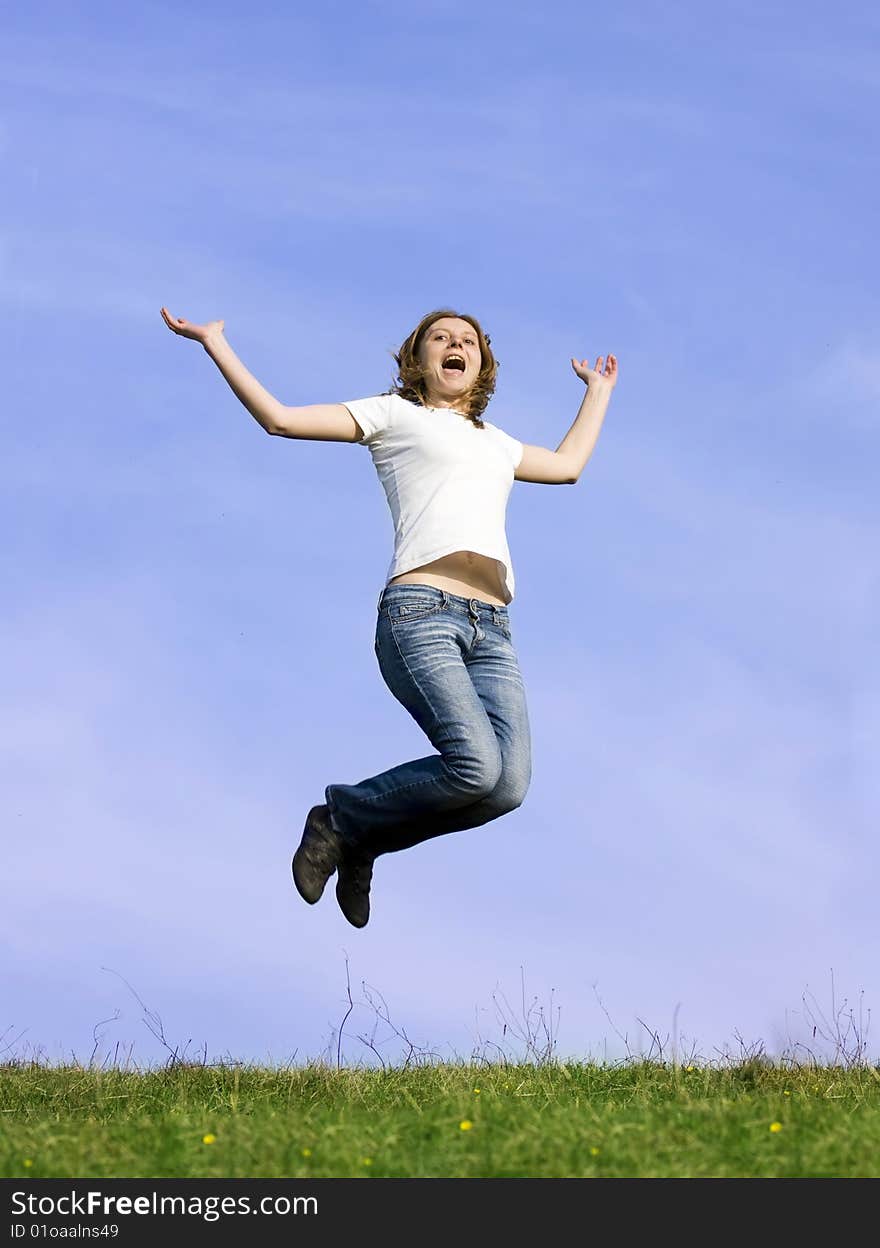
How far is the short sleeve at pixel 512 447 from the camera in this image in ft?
26.7

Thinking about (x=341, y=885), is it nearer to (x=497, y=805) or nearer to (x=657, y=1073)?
(x=497, y=805)

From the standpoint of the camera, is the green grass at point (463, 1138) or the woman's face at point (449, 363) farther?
the woman's face at point (449, 363)

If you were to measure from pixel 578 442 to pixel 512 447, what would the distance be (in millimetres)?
580

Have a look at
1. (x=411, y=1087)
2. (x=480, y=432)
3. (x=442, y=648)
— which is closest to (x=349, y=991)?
(x=411, y=1087)

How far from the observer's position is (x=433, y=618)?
24.5 feet

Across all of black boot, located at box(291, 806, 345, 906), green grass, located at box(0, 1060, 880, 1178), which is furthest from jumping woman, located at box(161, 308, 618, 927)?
green grass, located at box(0, 1060, 880, 1178)

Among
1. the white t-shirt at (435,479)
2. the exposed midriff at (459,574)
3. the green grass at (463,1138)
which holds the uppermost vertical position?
the white t-shirt at (435,479)

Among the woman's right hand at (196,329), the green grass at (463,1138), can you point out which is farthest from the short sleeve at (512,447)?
the green grass at (463,1138)

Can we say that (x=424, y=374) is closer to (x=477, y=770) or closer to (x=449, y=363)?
(x=449, y=363)

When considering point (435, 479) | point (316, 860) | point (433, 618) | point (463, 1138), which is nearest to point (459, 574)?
point (433, 618)

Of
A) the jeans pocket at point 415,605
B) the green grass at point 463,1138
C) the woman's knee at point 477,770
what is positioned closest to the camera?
the green grass at point 463,1138

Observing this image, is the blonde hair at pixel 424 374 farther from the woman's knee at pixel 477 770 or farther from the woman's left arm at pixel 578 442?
the woman's knee at pixel 477 770

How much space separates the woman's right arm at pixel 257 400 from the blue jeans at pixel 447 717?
3.14ft
